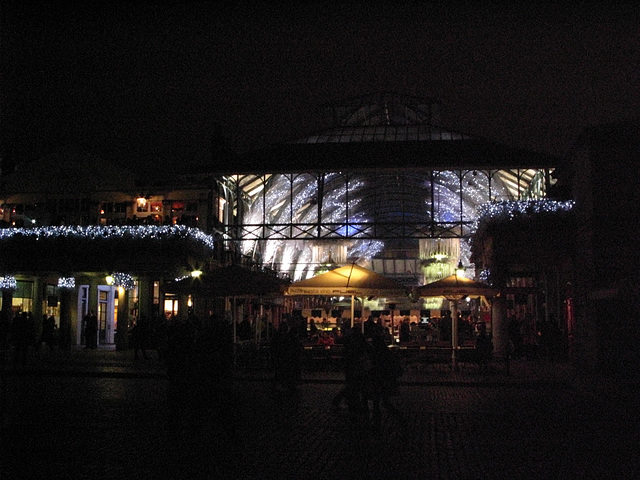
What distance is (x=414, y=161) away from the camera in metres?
34.0

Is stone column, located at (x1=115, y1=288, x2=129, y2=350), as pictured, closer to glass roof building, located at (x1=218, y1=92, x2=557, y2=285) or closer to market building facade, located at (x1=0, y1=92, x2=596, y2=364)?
market building facade, located at (x1=0, y1=92, x2=596, y2=364)

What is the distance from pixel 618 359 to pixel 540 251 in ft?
17.1

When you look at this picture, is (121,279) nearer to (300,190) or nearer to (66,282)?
(66,282)

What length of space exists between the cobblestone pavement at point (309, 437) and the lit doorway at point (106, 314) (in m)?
21.0

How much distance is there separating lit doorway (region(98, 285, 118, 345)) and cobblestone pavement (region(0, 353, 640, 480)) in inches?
826

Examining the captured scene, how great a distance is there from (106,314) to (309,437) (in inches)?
1147

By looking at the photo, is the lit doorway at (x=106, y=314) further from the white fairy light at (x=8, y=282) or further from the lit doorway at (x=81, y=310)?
the white fairy light at (x=8, y=282)

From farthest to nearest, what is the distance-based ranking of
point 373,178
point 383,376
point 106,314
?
point 373,178, point 106,314, point 383,376

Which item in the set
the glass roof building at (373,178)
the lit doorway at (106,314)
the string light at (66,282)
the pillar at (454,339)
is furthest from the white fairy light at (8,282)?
the pillar at (454,339)

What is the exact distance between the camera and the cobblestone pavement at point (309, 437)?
853 centimetres

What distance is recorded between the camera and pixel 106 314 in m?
38.2

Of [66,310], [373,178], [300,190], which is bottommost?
[66,310]

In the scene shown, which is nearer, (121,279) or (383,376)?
(383,376)

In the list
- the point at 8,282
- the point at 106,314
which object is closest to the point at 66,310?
the point at 8,282
